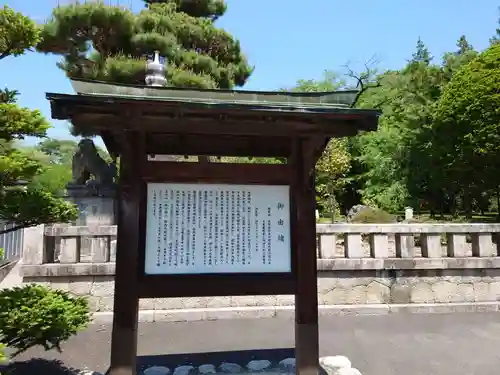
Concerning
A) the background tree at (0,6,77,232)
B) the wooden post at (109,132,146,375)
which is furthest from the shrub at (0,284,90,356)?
the background tree at (0,6,77,232)

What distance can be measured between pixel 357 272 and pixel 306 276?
11.3 ft

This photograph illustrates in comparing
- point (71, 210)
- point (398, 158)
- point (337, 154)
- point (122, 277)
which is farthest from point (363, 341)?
point (398, 158)

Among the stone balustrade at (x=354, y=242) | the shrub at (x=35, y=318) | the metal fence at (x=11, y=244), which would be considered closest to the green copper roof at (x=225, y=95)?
the shrub at (x=35, y=318)

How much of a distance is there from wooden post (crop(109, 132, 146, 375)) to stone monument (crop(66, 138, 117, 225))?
450 centimetres

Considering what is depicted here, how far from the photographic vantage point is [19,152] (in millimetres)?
3510

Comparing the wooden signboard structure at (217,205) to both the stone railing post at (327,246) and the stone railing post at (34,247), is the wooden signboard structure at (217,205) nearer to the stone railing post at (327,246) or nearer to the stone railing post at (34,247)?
the stone railing post at (327,246)

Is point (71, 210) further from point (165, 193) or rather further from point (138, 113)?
point (138, 113)

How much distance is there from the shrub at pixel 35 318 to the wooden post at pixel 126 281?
45cm

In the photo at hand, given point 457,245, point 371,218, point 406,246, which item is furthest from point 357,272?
point 371,218

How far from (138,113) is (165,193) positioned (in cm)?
78

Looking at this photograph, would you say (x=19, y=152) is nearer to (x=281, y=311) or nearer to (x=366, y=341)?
(x=281, y=311)

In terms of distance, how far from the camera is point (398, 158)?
65.2 ft

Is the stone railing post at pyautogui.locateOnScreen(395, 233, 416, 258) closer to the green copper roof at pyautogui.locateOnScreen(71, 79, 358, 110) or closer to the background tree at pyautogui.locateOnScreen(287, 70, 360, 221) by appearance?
the green copper roof at pyautogui.locateOnScreen(71, 79, 358, 110)

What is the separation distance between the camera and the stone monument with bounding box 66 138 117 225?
7.62 metres
